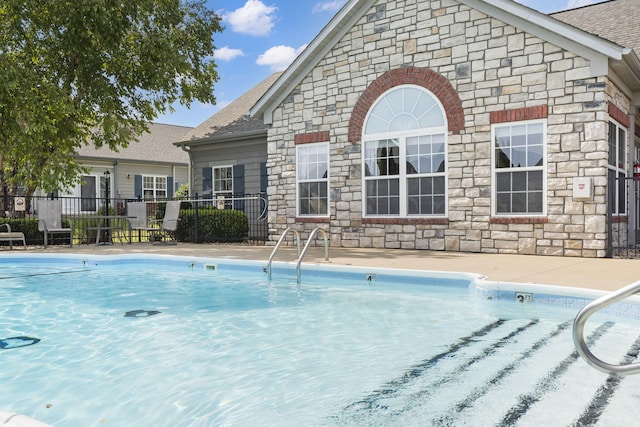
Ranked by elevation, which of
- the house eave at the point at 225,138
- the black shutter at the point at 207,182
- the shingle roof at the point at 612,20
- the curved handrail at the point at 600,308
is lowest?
the curved handrail at the point at 600,308

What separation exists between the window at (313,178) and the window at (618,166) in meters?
5.69

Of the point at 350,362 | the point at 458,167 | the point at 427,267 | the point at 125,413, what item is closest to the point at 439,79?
the point at 458,167

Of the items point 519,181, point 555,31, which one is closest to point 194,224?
point 519,181

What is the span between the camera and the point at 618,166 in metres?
9.81

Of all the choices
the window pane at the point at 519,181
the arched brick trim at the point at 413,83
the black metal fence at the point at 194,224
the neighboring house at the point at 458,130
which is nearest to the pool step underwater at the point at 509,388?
the neighboring house at the point at 458,130

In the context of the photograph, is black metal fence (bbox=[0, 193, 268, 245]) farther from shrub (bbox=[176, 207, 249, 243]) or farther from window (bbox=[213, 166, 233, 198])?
window (bbox=[213, 166, 233, 198])

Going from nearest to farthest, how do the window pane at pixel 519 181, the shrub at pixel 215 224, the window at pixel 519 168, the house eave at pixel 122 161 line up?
the window at pixel 519 168
the window pane at pixel 519 181
the shrub at pixel 215 224
the house eave at pixel 122 161

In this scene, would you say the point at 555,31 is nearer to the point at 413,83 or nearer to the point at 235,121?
the point at 413,83

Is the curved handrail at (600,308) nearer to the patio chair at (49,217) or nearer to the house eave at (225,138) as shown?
the patio chair at (49,217)

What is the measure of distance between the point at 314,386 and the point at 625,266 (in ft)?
19.5

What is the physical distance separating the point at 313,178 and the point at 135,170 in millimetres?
13352

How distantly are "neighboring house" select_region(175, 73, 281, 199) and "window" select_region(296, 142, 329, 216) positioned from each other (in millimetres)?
3151

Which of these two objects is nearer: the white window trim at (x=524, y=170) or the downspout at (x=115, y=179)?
the white window trim at (x=524, y=170)

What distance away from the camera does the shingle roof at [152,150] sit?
21594mm
